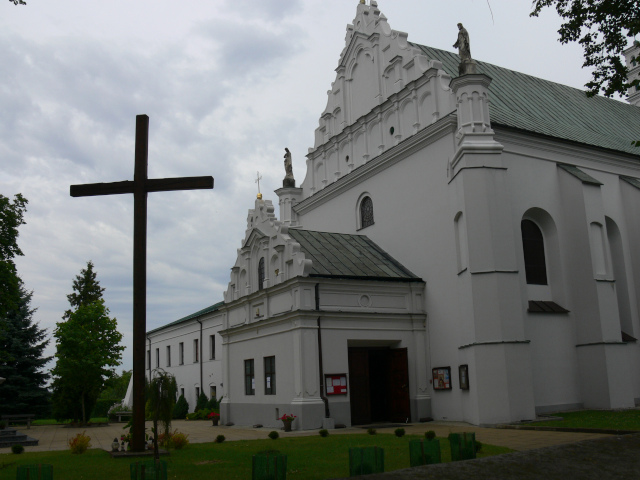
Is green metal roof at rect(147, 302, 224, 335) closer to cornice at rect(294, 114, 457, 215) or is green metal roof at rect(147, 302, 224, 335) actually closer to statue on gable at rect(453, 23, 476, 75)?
cornice at rect(294, 114, 457, 215)

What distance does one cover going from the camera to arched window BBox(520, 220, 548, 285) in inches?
930

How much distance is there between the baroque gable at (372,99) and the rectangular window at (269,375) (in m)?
9.62

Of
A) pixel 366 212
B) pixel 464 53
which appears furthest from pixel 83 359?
pixel 464 53

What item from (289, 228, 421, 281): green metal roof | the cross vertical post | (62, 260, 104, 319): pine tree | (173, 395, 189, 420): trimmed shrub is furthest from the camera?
(62, 260, 104, 319): pine tree

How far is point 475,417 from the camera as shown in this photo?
1989 centimetres

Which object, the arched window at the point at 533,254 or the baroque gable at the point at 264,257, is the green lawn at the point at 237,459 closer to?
the baroque gable at the point at 264,257

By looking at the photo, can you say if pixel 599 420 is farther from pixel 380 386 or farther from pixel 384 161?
pixel 384 161

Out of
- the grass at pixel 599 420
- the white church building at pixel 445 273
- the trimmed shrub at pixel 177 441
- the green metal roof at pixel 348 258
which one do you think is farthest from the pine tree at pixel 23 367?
the grass at pixel 599 420

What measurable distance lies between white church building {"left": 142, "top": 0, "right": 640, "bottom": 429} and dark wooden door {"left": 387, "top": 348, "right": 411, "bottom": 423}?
0.06 metres

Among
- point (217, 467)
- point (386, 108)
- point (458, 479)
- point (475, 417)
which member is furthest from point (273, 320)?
point (458, 479)

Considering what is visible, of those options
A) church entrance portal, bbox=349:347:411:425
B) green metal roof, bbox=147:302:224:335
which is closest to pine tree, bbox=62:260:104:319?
green metal roof, bbox=147:302:224:335

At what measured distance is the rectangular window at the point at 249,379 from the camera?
25.8 m

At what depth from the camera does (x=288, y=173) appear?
34.2 metres

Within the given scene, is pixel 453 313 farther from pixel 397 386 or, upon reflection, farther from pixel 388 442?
pixel 388 442
